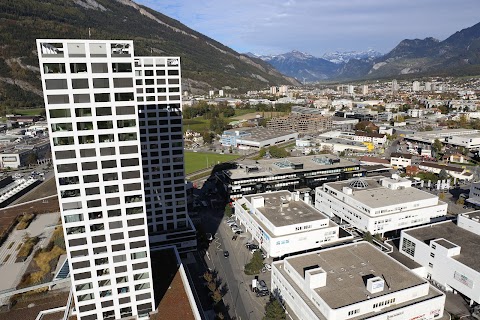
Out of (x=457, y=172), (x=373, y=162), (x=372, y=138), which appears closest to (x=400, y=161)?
(x=373, y=162)

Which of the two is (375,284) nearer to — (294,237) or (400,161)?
(294,237)

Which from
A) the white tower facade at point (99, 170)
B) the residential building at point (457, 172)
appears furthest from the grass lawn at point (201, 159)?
the white tower facade at point (99, 170)

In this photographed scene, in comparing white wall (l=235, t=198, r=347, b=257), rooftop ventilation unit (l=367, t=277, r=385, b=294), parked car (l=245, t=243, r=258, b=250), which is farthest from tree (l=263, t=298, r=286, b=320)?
parked car (l=245, t=243, r=258, b=250)

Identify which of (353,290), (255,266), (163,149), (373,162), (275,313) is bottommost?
(255,266)

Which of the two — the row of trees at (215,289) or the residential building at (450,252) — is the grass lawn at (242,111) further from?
the row of trees at (215,289)

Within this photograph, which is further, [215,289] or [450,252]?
[450,252]
